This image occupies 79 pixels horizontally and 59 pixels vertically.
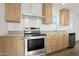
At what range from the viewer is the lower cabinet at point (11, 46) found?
177cm

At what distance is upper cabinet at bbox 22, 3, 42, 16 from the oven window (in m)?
A: 0.37

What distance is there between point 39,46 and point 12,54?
422 millimetres

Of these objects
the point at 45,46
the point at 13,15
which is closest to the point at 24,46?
the point at 45,46

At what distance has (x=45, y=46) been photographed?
1929 millimetres

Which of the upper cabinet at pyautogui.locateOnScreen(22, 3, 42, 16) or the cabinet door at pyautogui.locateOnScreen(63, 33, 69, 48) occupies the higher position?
the upper cabinet at pyautogui.locateOnScreen(22, 3, 42, 16)

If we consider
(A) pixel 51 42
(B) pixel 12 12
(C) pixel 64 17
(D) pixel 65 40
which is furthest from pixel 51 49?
(B) pixel 12 12

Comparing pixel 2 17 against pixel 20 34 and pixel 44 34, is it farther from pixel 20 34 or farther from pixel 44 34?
pixel 44 34

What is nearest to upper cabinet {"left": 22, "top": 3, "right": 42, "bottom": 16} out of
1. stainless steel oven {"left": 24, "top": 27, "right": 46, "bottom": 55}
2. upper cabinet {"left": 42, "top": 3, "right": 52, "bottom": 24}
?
upper cabinet {"left": 42, "top": 3, "right": 52, "bottom": 24}

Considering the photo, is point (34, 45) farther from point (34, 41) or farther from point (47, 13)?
point (47, 13)

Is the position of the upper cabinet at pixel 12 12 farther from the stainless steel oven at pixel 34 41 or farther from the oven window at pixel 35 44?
the oven window at pixel 35 44

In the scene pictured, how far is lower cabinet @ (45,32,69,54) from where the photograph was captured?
1.91 metres

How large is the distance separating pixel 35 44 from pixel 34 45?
2 centimetres

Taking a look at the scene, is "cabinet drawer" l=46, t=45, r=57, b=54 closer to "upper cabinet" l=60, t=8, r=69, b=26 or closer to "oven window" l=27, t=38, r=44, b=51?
"oven window" l=27, t=38, r=44, b=51

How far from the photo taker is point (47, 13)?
1.86 metres
